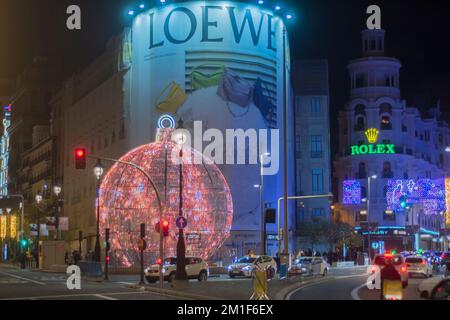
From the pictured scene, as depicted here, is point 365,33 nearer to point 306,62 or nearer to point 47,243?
point 306,62

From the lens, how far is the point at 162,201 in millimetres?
51156

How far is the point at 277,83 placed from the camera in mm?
75688

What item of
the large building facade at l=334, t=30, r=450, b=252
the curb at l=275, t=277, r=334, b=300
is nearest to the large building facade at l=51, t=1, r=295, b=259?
the large building facade at l=334, t=30, r=450, b=252

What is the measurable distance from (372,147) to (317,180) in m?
9.03

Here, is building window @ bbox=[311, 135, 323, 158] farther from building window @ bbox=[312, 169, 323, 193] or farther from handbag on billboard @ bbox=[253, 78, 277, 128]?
handbag on billboard @ bbox=[253, 78, 277, 128]

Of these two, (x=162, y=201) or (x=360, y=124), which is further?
(x=360, y=124)

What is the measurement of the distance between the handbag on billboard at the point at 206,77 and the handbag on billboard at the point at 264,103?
3674 millimetres

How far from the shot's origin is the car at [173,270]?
4200 cm

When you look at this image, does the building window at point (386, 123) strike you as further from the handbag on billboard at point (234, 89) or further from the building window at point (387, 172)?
the handbag on billboard at point (234, 89)

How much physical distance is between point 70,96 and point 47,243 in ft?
110

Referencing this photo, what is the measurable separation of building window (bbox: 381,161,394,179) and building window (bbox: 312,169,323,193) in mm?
8484

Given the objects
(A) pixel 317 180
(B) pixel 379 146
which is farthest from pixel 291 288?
(B) pixel 379 146

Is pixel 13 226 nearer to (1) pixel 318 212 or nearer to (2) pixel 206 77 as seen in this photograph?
(1) pixel 318 212
